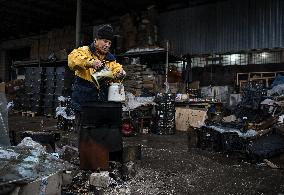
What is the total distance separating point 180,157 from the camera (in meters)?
5.80

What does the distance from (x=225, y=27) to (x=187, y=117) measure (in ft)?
21.8

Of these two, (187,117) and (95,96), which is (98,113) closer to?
(95,96)

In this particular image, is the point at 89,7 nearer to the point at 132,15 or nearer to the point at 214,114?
the point at 132,15

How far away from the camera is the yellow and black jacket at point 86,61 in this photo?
4.20 meters

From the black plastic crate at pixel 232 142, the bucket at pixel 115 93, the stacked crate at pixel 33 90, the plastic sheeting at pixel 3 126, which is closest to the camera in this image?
the plastic sheeting at pixel 3 126

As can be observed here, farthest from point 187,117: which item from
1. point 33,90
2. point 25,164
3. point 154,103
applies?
point 25,164

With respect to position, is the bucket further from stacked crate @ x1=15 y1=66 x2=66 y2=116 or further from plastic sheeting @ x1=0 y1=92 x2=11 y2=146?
stacked crate @ x1=15 y1=66 x2=66 y2=116

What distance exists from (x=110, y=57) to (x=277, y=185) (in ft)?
9.39

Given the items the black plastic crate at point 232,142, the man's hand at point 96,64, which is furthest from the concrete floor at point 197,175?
the man's hand at point 96,64

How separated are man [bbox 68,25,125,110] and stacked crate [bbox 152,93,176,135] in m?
4.90

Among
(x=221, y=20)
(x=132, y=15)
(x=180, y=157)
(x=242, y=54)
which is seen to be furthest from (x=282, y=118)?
(x=132, y=15)

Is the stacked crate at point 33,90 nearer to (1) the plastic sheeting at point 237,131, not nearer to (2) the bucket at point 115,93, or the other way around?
(1) the plastic sheeting at point 237,131

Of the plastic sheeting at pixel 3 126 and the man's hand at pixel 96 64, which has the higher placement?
the man's hand at pixel 96 64

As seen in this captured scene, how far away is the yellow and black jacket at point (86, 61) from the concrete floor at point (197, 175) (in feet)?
5.03
